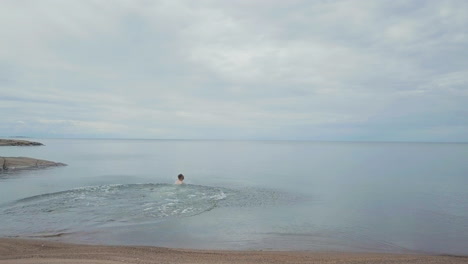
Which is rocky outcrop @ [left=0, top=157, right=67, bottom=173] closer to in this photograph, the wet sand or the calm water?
the calm water

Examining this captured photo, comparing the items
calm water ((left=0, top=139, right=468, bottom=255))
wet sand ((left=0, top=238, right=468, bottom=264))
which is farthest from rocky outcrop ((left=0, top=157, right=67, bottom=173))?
wet sand ((left=0, top=238, right=468, bottom=264))

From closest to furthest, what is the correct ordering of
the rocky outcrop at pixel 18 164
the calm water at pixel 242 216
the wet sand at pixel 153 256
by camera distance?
the wet sand at pixel 153 256, the calm water at pixel 242 216, the rocky outcrop at pixel 18 164

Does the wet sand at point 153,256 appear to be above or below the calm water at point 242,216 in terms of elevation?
above

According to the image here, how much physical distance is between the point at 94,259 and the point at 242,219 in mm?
10172

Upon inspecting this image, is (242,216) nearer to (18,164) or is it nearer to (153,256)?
(153,256)

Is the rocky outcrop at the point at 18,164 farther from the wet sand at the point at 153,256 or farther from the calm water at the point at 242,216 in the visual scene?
the wet sand at the point at 153,256

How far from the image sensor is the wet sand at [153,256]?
10.8m

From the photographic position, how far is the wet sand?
10.8 metres

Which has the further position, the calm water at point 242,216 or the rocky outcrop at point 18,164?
the rocky outcrop at point 18,164

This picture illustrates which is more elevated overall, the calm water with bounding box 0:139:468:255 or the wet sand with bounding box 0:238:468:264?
the wet sand with bounding box 0:238:468:264

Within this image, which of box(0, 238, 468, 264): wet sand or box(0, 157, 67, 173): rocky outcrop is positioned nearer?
box(0, 238, 468, 264): wet sand

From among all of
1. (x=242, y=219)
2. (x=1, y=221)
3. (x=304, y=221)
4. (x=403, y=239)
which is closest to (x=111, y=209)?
(x=1, y=221)

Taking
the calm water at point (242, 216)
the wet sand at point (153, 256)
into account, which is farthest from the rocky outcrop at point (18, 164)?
the wet sand at point (153, 256)

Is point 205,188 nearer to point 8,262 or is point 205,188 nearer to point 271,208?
point 271,208
